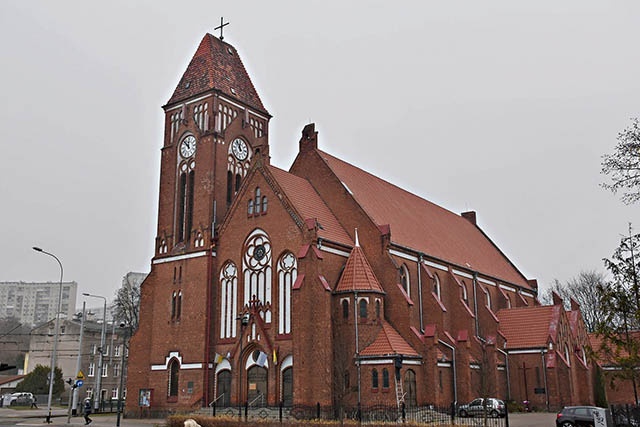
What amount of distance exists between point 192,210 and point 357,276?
13.6 m

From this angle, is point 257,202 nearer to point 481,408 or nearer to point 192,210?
point 192,210

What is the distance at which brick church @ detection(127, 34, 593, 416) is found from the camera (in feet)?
127

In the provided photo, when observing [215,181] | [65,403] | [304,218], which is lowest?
[65,403]

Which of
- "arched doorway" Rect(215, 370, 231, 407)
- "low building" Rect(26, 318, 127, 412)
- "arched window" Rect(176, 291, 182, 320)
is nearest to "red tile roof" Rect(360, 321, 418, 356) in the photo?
"arched doorway" Rect(215, 370, 231, 407)

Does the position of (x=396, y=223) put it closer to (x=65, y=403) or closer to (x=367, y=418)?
(x=367, y=418)

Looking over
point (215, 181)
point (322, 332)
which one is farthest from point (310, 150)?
point (322, 332)

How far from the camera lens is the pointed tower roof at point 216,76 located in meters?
48.8

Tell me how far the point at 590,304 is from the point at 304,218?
6291cm

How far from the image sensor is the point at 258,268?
42250 mm

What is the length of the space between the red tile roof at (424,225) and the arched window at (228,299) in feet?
31.7

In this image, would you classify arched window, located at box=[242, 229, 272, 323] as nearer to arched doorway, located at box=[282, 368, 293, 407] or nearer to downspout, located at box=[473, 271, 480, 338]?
arched doorway, located at box=[282, 368, 293, 407]

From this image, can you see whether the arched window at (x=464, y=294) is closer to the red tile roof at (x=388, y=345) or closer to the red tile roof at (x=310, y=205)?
the red tile roof at (x=388, y=345)

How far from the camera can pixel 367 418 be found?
32844 mm

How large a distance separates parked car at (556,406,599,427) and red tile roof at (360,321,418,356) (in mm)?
9361
